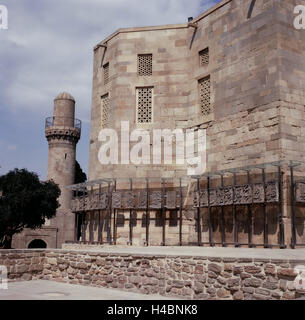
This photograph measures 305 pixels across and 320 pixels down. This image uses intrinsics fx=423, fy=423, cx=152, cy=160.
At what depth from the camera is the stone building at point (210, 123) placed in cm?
1368

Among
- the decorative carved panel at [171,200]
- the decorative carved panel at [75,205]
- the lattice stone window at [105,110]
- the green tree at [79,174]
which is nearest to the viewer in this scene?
the decorative carved panel at [171,200]

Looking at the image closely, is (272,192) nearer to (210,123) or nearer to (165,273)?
(210,123)

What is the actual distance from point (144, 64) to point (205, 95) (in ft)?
11.2

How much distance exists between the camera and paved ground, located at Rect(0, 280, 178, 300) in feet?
30.1

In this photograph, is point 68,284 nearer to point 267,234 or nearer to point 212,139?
point 267,234
